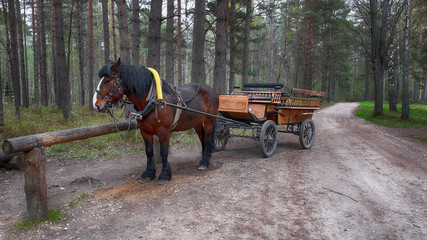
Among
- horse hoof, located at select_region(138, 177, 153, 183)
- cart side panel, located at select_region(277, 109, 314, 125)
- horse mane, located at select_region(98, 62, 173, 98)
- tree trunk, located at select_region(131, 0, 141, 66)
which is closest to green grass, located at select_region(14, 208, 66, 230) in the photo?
horse hoof, located at select_region(138, 177, 153, 183)

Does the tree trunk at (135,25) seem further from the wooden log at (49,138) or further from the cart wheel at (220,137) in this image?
the wooden log at (49,138)

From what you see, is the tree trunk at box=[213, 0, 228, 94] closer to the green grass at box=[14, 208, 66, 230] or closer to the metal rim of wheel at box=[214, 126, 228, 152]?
the metal rim of wheel at box=[214, 126, 228, 152]

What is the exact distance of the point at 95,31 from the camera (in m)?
35.1

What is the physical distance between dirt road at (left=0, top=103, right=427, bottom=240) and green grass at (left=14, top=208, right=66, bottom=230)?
8 cm

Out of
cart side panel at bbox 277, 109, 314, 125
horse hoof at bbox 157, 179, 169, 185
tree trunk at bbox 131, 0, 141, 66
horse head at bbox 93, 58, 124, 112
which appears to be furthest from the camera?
tree trunk at bbox 131, 0, 141, 66

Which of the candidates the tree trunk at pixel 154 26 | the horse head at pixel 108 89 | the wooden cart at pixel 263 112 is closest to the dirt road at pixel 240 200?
the wooden cart at pixel 263 112

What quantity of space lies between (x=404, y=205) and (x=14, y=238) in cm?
513

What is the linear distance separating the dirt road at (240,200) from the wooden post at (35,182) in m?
0.23

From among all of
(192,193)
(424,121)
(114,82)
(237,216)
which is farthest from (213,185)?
(424,121)

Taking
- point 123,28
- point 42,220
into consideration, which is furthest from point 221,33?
point 42,220

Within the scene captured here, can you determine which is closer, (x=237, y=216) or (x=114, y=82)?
(x=237, y=216)

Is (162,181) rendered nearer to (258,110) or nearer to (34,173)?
(34,173)

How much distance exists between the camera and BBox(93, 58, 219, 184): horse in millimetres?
3893

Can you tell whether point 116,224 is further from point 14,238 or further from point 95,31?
point 95,31
